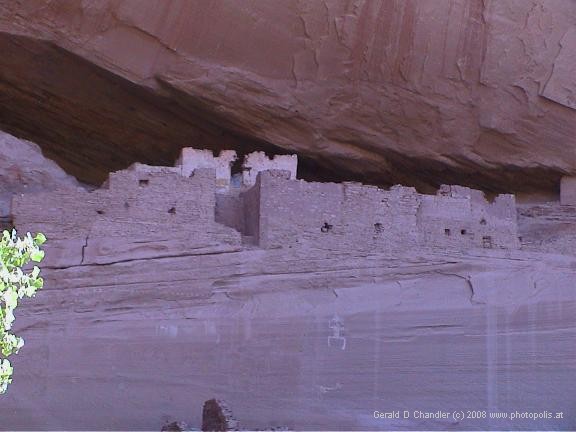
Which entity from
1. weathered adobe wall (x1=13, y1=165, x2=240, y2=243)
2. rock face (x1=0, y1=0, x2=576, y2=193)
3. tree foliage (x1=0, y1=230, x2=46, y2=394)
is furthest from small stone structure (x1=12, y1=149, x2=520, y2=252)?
tree foliage (x1=0, y1=230, x2=46, y2=394)

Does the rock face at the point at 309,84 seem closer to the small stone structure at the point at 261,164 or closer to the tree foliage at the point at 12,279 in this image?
the small stone structure at the point at 261,164

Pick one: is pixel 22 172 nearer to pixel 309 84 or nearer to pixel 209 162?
pixel 209 162

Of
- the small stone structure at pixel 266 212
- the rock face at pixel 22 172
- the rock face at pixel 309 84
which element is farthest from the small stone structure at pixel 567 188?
the rock face at pixel 22 172

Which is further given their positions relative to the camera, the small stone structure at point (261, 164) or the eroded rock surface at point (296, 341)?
the small stone structure at point (261, 164)

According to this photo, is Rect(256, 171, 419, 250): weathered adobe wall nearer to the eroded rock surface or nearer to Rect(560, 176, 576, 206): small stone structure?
the eroded rock surface

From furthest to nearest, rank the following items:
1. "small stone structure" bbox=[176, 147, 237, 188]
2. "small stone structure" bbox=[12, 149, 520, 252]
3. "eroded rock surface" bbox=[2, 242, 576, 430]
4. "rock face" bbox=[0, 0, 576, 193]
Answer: "small stone structure" bbox=[176, 147, 237, 188] < "rock face" bbox=[0, 0, 576, 193] < "small stone structure" bbox=[12, 149, 520, 252] < "eroded rock surface" bbox=[2, 242, 576, 430]

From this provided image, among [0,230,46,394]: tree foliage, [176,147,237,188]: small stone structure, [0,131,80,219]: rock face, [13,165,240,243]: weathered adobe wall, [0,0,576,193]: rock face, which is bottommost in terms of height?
[0,230,46,394]: tree foliage

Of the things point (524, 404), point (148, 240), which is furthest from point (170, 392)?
point (524, 404)

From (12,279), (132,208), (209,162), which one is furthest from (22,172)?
(12,279)

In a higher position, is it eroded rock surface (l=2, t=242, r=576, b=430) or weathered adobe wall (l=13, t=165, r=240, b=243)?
weathered adobe wall (l=13, t=165, r=240, b=243)
